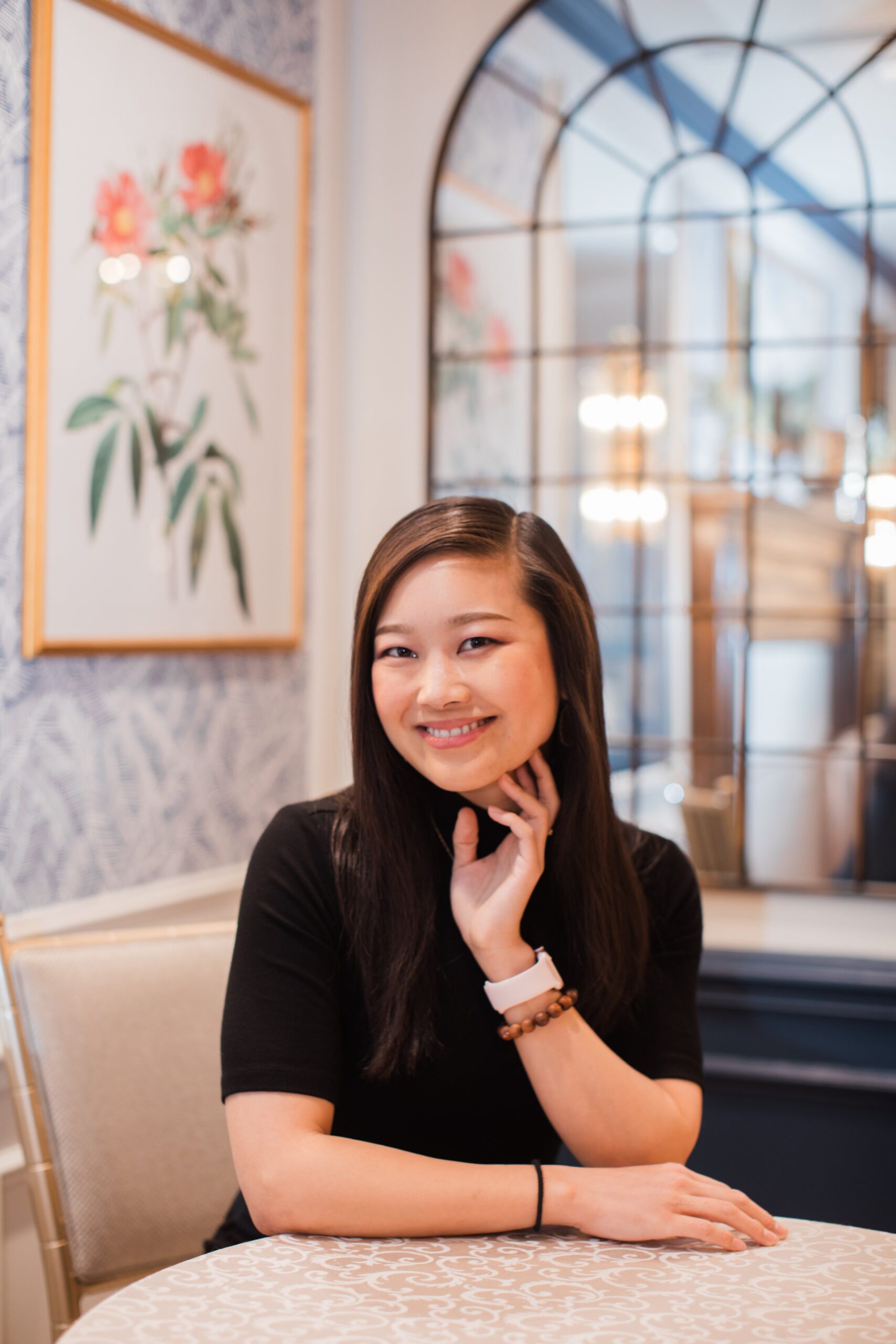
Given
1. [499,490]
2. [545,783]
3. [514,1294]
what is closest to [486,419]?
[499,490]

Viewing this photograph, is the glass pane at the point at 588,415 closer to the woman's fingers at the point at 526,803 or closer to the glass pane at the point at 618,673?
the glass pane at the point at 618,673

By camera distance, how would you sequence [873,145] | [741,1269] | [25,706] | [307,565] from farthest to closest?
[307,565] < [873,145] < [25,706] < [741,1269]

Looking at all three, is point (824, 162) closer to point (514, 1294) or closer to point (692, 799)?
point (692, 799)

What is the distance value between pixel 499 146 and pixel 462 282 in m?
0.29

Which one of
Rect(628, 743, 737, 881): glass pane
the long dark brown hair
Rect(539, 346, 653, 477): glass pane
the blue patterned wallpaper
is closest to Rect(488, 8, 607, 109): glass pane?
the blue patterned wallpaper

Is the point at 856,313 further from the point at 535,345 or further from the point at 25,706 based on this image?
the point at 25,706

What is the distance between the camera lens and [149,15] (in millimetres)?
2152

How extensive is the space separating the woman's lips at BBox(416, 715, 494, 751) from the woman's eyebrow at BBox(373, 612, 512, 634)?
0.11 meters

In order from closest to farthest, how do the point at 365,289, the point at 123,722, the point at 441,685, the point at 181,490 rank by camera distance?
the point at 441,685
the point at 123,722
the point at 181,490
the point at 365,289

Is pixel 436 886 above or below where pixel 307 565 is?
below

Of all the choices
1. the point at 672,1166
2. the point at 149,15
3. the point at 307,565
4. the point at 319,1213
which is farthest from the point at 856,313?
the point at 319,1213

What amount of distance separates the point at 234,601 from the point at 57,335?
63 cm

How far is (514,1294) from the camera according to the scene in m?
1.03

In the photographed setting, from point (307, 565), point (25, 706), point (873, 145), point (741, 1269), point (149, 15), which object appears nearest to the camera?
point (741, 1269)
